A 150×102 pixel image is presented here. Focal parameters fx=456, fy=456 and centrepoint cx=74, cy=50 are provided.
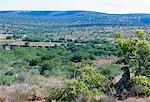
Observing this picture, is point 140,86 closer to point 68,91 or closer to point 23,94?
point 68,91

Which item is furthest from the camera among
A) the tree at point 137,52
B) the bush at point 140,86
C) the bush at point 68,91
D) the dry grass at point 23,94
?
the tree at point 137,52

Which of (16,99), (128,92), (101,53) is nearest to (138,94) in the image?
(128,92)

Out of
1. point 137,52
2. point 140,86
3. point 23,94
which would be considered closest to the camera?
point 23,94

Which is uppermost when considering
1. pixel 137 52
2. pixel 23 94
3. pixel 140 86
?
pixel 137 52

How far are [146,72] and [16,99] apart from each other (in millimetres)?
5144

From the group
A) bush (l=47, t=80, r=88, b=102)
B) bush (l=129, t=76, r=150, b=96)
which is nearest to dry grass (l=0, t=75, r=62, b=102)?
bush (l=47, t=80, r=88, b=102)

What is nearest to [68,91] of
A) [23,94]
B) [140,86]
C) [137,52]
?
[23,94]

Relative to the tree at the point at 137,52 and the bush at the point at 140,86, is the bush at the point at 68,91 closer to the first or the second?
the bush at the point at 140,86

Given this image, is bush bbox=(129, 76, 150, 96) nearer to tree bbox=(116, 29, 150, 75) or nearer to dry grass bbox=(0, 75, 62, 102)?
tree bbox=(116, 29, 150, 75)

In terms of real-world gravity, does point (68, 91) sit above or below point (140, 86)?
above

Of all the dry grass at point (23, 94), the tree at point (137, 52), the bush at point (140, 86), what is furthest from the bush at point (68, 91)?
the tree at point (137, 52)

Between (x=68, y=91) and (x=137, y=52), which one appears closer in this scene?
(x=68, y=91)

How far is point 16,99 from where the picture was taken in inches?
402

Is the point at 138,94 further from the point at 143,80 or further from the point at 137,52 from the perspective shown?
the point at 137,52
